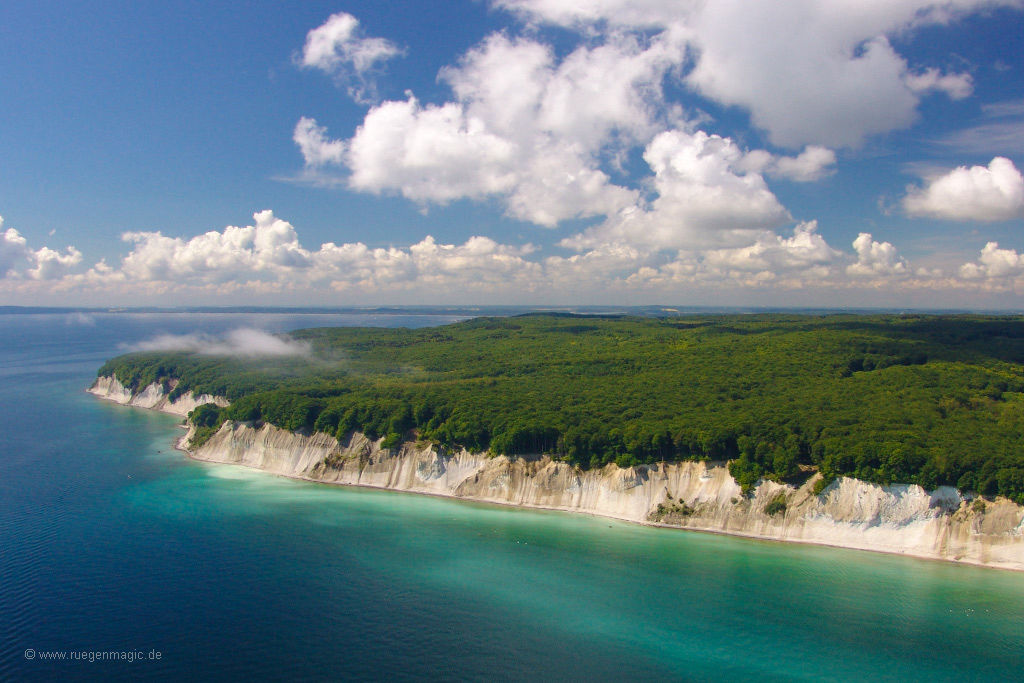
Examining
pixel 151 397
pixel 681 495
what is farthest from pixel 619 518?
pixel 151 397

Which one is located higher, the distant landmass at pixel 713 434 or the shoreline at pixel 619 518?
the distant landmass at pixel 713 434

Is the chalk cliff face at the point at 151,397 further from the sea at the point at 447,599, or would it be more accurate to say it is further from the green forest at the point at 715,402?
the sea at the point at 447,599

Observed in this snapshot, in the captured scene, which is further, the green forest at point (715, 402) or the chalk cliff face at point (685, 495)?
the green forest at point (715, 402)

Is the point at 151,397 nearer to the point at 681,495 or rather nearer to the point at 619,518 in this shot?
the point at 619,518

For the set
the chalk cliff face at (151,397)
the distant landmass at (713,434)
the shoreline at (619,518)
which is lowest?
the shoreline at (619,518)

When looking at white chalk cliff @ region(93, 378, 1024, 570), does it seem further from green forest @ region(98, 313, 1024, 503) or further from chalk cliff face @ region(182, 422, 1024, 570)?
green forest @ region(98, 313, 1024, 503)

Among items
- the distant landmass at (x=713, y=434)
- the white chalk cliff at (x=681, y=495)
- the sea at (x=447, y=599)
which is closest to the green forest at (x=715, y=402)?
the distant landmass at (x=713, y=434)
